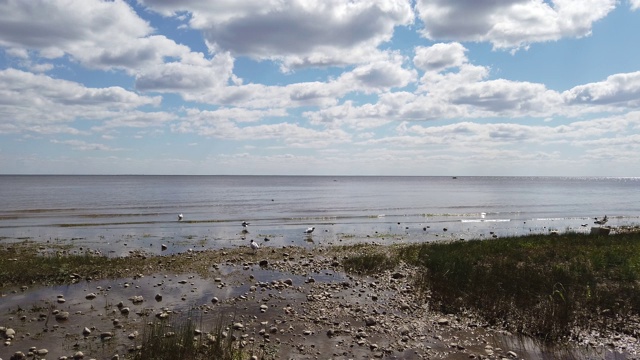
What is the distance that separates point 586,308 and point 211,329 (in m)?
11.4

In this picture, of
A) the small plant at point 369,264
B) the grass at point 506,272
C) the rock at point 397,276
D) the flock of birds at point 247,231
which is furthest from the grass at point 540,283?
the flock of birds at point 247,231

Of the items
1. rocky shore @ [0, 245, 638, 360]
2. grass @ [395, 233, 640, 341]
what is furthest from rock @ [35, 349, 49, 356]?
grass @ [395, 233, 640, 341]

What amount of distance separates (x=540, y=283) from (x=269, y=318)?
977 cm

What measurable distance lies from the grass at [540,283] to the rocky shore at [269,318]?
64 cm

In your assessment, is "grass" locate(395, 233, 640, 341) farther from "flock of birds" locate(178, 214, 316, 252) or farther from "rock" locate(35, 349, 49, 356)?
"rock" locate(35, 349, 49, 356)

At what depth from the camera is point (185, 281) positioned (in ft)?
56.7

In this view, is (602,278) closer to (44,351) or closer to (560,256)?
(560,256)

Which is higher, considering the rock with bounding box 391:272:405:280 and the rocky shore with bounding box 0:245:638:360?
the rock with bounding box 391:272:405:280

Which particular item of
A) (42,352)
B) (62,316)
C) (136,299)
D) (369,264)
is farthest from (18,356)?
(369,264)

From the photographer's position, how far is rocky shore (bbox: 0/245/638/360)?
10.9 metres

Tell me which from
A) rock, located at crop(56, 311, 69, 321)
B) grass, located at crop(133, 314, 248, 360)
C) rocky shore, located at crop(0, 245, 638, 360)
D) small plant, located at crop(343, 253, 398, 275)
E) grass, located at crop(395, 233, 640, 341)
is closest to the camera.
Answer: grass, located at crop(133, 314, 248, 360)

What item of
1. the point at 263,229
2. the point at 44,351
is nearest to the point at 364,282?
the point at 44,351

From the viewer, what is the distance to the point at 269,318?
516 inches

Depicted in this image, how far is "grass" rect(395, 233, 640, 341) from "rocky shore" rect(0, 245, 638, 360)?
0.64 meters
